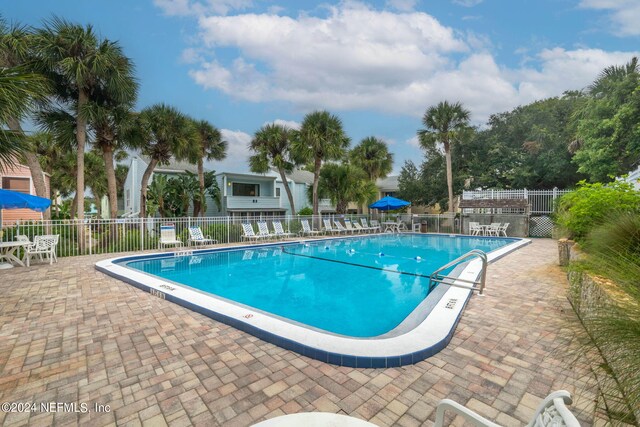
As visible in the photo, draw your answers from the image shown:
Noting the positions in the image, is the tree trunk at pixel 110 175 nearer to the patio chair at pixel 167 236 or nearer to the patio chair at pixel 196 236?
the patio chair at pixel 167 236

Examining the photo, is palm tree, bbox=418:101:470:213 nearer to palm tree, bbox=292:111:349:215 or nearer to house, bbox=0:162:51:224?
palm tree, bbox=292:111:349:215

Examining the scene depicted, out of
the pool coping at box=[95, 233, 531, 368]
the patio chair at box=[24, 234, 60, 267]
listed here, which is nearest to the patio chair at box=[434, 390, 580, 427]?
the pool coping at box=[95, 233, 531, 368]

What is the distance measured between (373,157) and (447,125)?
6.34 m

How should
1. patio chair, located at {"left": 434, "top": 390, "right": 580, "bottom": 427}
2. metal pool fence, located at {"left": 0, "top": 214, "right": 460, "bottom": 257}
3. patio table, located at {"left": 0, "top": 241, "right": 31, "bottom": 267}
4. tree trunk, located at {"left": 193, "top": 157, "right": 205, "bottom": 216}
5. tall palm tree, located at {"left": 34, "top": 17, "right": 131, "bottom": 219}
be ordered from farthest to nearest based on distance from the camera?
tree trunk, located at {"left": 193, "top": 157, "right": 205, "bottom": 216} < tall palm tree, located at {"left": 34, "top": 17, "right": 131, "bottom": 219} < metal pool fence, located at {"left": 0, "top": 214, "right": 460, "bottom": 257} < patio table, located at {"left": 0, "top": 241, "right": 31, "bottom": 267} < patio chair, located at {"left": 434, "top": 390, "right": 580, "bottom": 427}

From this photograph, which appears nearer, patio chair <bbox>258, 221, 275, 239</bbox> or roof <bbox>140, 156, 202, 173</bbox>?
patio chair <bbox>258, 221, 275, 239</bbox>

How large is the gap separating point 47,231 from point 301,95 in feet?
56.4

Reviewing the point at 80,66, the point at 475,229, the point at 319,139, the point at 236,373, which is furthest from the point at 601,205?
the point at 80,66

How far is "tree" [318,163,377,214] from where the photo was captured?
23234 mm

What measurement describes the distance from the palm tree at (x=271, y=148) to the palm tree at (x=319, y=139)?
50.8 inches

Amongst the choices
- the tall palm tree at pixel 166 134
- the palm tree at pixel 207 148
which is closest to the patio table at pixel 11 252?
the tall palm tree at pixel 166 134

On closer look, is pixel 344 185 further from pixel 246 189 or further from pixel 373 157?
pixel 246 189

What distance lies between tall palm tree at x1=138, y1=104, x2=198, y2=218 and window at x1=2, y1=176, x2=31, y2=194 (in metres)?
7.90

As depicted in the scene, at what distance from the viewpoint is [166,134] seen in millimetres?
16750

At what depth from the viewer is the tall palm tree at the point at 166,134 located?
16.5 m
